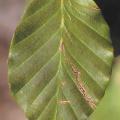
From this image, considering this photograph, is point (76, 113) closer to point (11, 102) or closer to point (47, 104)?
point (47, 104)

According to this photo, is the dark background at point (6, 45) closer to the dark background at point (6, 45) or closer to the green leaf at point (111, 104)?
the dark background at point (6, 45)

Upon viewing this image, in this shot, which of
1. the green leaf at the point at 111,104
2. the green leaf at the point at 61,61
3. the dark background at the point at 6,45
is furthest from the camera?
the dark background at the point at 6,45

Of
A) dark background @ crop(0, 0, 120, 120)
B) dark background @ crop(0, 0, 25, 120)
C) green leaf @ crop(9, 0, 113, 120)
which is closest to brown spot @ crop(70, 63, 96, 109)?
green leaf @ crop(9, 0, 113, 120)

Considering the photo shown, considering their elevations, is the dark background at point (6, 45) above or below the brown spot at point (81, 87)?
below

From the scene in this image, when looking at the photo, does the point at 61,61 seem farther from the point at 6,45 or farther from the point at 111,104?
the point at 6,45

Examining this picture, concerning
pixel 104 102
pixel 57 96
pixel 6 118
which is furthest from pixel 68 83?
pixel 6 118

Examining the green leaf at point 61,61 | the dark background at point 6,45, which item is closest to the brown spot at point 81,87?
the green leaf at point 61,61

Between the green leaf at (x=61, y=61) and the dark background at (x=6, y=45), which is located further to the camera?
the dark background at (x=6, y=45)

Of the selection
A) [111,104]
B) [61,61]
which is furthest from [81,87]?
[111,104]
